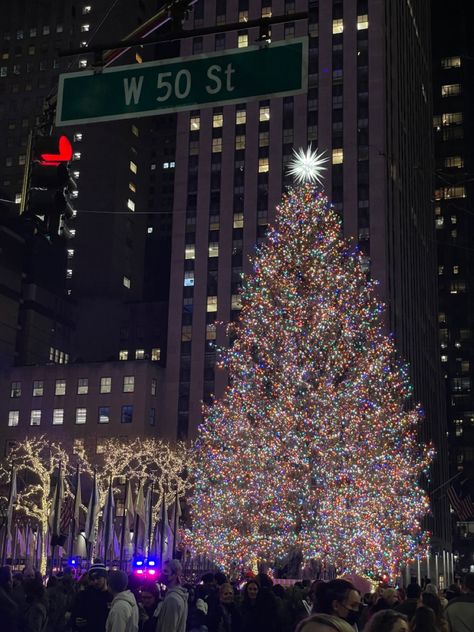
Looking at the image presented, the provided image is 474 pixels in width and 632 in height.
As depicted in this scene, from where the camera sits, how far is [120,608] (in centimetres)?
874

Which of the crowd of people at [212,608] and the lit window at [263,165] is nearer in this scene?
the crowd of people at [212,608]

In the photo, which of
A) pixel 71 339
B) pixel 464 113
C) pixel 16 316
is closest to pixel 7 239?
pixel 16 316

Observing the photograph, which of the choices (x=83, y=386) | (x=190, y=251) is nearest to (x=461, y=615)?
(x=83, y=386)

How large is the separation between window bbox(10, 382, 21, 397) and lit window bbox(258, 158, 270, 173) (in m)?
33.1

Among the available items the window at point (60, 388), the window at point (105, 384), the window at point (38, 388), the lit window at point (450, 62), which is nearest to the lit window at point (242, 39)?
the window at point (105, 384)

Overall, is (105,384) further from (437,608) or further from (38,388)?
(437,608)

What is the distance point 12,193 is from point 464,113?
7096 cm

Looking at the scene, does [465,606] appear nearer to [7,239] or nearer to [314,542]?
[314,542]

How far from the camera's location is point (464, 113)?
449ft

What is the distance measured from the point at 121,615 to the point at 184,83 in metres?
5.35

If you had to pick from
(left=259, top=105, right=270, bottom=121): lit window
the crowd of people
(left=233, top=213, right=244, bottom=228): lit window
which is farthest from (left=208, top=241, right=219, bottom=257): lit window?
the crowd of people

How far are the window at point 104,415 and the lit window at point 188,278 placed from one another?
50.3 feet

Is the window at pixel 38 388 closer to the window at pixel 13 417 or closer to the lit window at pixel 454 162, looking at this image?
the window at pixel 13 417

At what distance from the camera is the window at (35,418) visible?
85250 millimetres
